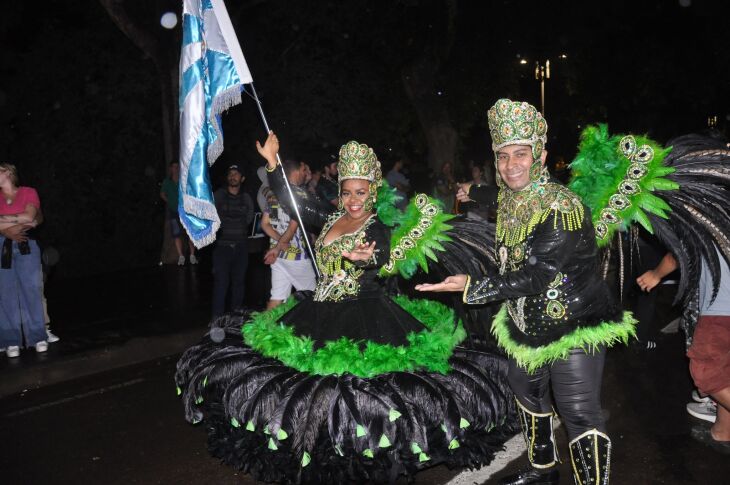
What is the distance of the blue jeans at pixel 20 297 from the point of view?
290 inches

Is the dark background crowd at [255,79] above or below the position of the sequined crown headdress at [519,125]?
above

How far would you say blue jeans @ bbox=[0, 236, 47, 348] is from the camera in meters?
7.36

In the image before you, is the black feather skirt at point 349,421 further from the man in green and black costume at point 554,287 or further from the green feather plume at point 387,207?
the green feather plume at point 387,207

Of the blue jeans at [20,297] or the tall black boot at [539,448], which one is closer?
the tall black boot at [539,448]

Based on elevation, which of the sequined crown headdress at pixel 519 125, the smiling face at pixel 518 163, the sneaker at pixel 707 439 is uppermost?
the sequined crown headdress at pixel 519 125

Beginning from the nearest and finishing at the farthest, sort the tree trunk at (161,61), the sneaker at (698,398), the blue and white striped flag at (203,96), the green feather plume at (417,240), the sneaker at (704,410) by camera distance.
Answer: the green feather plume at (417,240) → the blue and white striped flag at (203,96) → the sneaker at (704,410) → the sneaker at (698,398) → the tree trunk at (161,61)

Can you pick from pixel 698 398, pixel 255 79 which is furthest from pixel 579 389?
pixel 255 79

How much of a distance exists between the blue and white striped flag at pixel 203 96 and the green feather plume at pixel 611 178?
2.57 metres

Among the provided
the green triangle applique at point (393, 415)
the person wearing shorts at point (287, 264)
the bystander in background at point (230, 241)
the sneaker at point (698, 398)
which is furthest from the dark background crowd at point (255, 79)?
the green triangle applique at point (393, 415)

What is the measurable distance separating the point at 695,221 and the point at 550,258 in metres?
0.83

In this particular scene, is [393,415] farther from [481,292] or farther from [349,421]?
[481,292]

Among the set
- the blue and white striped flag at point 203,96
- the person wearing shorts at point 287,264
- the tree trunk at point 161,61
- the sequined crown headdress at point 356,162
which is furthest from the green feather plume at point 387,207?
the tree trunk at point 161,61

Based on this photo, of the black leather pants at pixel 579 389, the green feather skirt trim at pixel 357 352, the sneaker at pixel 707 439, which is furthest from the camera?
the sneaker at pixel 707 439

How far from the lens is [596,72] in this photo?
2573 cm
